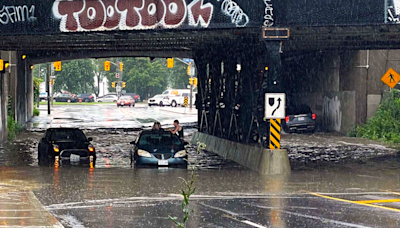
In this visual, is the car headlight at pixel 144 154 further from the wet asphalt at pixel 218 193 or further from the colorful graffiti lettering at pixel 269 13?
the colorful graffiti lettering at pixel 269 13

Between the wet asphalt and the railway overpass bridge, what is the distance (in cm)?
328

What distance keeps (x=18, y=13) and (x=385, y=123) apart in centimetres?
2102

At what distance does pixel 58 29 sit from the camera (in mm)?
21250

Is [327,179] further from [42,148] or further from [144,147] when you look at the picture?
[42,148]

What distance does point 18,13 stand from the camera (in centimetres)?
2106

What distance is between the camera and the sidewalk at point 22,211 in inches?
448

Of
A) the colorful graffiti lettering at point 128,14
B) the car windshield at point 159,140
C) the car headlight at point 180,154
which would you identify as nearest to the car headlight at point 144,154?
the car windshield at point 159,140

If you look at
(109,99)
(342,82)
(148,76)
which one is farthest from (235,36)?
(148,76)

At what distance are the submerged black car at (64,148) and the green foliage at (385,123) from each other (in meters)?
16.6

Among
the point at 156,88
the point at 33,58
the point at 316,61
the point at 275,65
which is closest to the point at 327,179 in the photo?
the point at 275,65

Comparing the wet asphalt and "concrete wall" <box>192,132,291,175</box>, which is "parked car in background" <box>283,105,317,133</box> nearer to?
"concrete wall" <box>192,132,291,175</box>

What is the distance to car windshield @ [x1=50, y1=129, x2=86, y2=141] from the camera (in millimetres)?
25109

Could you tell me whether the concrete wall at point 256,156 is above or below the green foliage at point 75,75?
below

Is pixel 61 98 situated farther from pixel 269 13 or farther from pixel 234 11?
pixel 269 13
